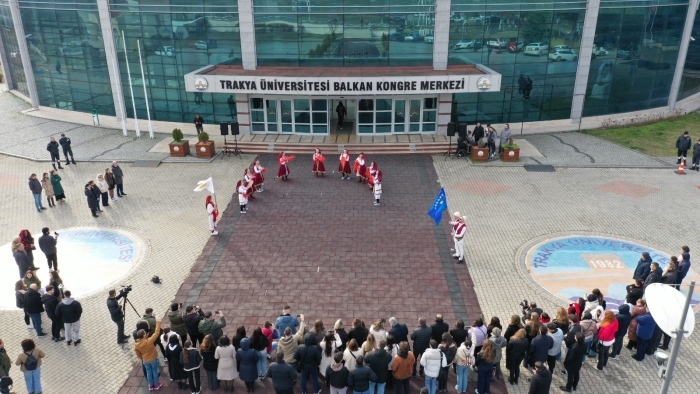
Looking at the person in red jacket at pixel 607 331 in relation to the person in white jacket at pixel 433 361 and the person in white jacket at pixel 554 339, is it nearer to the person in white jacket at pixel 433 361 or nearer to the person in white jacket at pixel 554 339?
the person in white jacket at pixel 554 339

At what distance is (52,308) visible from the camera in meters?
13.1

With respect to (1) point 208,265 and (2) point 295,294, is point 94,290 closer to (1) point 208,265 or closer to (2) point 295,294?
(1) point 208,265

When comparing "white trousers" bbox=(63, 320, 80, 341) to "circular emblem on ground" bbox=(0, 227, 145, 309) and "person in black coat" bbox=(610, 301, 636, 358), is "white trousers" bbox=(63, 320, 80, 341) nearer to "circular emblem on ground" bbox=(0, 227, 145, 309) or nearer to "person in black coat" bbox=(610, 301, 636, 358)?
"circular emblem on ground" bbox=(0, 227, 145, 309)

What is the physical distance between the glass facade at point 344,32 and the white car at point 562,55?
22.2 feet

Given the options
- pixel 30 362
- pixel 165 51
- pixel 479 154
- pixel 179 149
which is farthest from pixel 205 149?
pixel 30 362

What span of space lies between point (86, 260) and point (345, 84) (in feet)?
45.7

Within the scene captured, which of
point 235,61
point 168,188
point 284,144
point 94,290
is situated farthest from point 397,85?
point 94,290

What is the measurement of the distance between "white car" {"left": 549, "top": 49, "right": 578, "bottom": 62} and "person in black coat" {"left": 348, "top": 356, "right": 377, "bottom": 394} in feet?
81.6

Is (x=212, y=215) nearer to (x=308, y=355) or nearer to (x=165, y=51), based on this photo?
(x=308, y=355)

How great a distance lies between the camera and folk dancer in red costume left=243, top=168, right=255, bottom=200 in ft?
68.6

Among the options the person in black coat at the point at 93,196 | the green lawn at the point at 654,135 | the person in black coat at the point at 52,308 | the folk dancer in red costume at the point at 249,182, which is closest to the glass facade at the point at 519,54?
the green lawn at the point at 654,135

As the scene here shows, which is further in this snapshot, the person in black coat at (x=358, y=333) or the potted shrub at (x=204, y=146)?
the potted shrub at (x=204, y=146)

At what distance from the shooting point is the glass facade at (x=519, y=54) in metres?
29.4

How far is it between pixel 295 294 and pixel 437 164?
41.7ft
